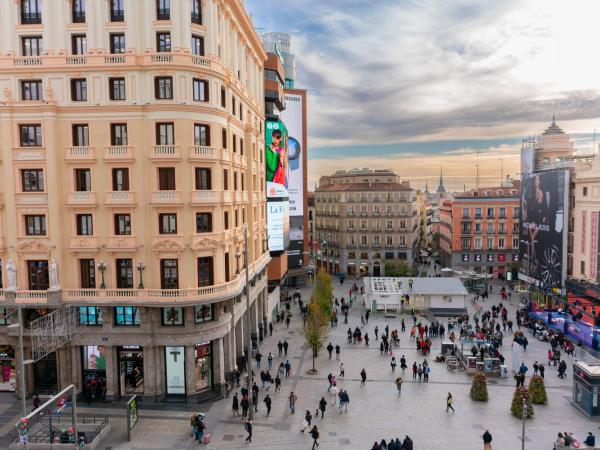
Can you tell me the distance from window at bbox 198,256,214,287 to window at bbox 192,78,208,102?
409 inches

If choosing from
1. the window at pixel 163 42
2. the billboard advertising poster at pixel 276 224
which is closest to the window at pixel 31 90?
the window at pixel 163 42

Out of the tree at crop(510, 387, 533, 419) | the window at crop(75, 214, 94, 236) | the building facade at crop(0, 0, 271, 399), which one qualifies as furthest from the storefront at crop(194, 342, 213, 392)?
the tree at crop(510, 387, 533, 419)

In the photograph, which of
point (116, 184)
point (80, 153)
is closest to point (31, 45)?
point (80, 153)

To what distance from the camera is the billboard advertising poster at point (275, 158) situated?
50375 millimetres

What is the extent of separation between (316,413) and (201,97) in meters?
21.5

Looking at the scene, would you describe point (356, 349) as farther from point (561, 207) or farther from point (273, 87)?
point (561, 207)

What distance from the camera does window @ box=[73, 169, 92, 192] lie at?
3093 cm

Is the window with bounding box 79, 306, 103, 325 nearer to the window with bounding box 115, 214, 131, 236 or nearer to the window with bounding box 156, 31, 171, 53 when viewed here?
the window with bounding box 115, 214, 131, 236

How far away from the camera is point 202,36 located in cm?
3072

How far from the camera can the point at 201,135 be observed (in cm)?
3098

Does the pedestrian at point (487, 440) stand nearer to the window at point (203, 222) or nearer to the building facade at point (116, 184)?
the building facade at point (116, 184)

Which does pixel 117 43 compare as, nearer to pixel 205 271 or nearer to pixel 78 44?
pixel 78 44

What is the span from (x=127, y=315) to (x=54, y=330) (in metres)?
4.35

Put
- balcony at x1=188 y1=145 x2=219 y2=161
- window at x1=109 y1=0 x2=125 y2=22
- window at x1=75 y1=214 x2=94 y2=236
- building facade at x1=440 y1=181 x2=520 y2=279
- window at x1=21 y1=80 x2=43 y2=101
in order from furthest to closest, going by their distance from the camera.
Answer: building facade at x1=440 y1=181 x2=520 y2=279 → window at x1=75 y1=214 x2=94 y2=236 → window at x1=21 y1=80 x2=43 y2=101 → balcony at x1=188 y1=145 x2=219 y2=161 → window at x1=109 y1=0 x2=125 y2=22
